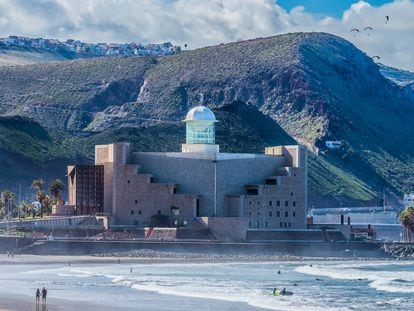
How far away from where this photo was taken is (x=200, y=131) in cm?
11981

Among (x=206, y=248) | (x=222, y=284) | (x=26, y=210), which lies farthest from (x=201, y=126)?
(x=222, y=284)

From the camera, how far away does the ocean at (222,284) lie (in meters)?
73.2

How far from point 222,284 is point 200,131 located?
122 ft

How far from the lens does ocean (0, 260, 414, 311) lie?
73250 millimetres

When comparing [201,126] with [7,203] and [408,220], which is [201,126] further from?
[408,220]

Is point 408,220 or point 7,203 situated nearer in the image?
point 7,203

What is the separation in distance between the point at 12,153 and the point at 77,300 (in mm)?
89324

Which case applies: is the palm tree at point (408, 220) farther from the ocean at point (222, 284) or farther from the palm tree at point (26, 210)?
the palm tree at point (26, 210)

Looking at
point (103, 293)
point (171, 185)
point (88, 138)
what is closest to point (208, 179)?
point (171, 185)

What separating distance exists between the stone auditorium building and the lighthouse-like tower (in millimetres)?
483

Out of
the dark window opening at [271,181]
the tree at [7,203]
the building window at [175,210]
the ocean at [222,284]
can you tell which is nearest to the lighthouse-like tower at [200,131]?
the dark window opening at [271,181]

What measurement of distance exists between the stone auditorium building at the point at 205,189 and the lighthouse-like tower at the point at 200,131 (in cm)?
48

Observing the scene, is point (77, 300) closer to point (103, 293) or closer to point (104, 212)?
point (103, 293)

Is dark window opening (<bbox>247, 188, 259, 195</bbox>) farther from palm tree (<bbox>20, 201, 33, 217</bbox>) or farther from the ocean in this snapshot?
palm tree (<bbox>20, 201, 33, 217</bbox>)
